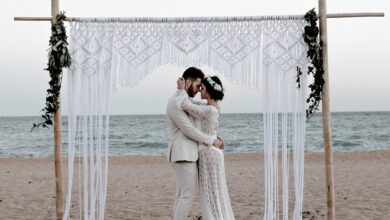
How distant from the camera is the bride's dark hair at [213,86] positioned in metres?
4.54

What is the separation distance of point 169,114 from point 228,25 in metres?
1.00

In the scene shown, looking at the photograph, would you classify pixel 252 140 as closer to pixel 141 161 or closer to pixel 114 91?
pixel 141 161

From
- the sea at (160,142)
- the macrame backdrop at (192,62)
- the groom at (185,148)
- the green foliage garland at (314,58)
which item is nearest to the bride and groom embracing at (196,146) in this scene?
the groom at (185,148)

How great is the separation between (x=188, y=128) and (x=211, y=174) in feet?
1.40

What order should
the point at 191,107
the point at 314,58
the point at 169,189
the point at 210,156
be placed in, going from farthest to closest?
the point at 169,189 < the point at 314,58 < the point at 210,156 < the point at 191,107

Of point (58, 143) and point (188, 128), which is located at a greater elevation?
point (188, 128)

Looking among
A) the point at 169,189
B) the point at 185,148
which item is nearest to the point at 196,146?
the point at 185,148

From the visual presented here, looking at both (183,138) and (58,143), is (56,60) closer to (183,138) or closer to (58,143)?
(58,143)

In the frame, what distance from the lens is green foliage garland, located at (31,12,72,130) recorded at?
194 inches

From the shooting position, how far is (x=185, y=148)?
4492 mm

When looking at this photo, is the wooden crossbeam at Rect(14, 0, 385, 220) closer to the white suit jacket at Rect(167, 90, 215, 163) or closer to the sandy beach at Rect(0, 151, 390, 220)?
the white suit jacket at Rect(167, 90, 215, 163)

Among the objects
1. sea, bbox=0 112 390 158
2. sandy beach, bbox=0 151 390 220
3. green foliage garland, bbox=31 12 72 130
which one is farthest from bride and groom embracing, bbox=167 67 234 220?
sea, bbox=0 112 390 158

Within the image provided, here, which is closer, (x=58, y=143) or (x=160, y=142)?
(x=58, y=143)

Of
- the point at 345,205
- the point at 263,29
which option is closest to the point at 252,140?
the point at 345,205
